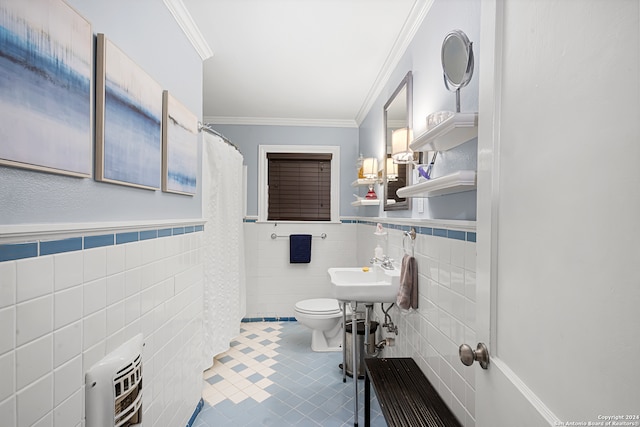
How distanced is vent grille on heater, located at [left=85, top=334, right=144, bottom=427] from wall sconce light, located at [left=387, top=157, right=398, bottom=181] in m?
1.75

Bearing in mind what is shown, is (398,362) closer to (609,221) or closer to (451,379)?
(451,379)

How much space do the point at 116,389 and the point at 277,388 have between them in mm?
1497

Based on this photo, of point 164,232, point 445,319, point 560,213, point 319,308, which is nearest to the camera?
point 560,213

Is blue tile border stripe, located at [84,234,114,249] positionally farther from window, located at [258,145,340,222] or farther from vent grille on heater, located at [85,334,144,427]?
window, located at [258,145,340,222]

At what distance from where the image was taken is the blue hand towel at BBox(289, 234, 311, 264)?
12.0 ft

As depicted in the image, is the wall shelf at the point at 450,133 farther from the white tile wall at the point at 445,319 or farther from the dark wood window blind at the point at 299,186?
the dark wood window blind at the point at 299,186


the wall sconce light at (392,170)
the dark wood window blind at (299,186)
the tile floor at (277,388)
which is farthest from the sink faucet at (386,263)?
the dark wood window blind at (299,186)

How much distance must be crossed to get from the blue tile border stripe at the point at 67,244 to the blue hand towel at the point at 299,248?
7.42ft

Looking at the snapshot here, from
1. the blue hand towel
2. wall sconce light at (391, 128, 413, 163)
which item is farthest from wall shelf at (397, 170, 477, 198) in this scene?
the blue hand towel

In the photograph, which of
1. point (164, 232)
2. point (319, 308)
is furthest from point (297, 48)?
point (319, 308)

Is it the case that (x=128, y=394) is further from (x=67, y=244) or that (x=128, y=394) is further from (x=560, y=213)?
(x=560, y=213)

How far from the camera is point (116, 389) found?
1050mm

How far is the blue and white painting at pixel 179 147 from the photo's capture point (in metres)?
→ 1.55

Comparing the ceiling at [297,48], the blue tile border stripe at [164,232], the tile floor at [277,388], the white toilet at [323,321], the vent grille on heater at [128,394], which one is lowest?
the tile floor at [277,388]
